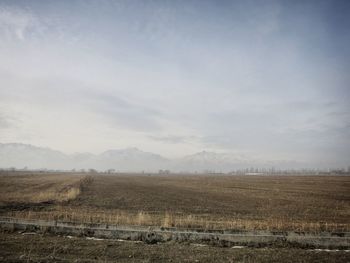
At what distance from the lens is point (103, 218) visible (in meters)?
17.7

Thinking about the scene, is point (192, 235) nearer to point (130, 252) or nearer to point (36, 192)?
point (130, 252)

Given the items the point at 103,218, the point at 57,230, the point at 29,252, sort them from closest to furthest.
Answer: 1. the point at 29,252
2. the point at 57,230
3. the point at 103,218

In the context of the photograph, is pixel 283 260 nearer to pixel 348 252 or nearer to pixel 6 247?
pixel 348 252

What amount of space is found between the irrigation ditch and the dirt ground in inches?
20.3

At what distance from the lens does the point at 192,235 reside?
11641mm

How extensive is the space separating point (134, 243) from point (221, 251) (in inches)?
131

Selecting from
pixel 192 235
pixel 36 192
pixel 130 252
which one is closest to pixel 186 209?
pixel 192 235

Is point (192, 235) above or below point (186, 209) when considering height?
above

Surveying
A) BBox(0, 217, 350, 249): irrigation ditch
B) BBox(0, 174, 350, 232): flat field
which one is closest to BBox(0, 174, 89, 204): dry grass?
BBox(0, 174, 350, 232): flat field

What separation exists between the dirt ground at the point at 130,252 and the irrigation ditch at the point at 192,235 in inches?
20.3

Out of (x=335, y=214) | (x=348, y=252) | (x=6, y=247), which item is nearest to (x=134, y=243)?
(x=6, y=247)

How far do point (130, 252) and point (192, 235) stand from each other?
112 inches

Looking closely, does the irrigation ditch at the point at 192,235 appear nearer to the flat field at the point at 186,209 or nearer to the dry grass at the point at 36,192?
the flat field at the point at 186,209

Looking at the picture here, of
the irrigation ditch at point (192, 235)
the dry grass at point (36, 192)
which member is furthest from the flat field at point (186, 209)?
the irrigation ditch at point (192, 235)
